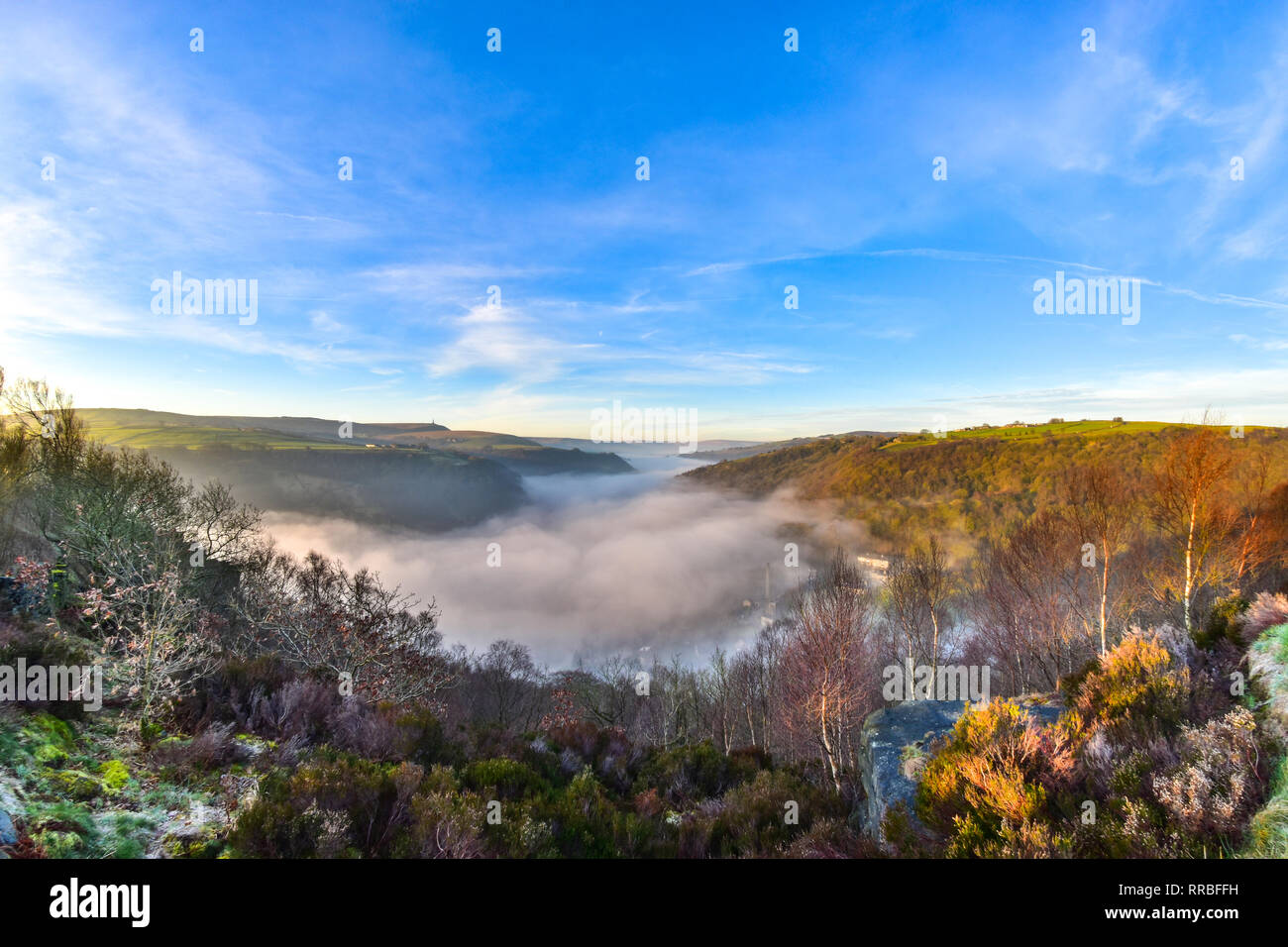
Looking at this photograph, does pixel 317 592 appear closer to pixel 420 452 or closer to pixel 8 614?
pixel 8 614

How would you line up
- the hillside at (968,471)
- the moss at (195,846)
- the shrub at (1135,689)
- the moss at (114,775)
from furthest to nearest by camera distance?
the hillside at (968,471)
the shrub at (1135,689)
the moss at (114,775)
the moss at (195,846)

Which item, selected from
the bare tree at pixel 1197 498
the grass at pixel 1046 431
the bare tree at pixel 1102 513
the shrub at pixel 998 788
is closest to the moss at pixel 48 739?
the shrub at pixel 998 788

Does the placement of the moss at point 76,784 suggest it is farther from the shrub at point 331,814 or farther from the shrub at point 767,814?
the shrub at point 767,814

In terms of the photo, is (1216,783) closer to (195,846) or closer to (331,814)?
(331,814)

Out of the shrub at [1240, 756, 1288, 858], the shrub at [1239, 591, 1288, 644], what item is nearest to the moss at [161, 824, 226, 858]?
the shrub at [1240, 756, 1288, 858]

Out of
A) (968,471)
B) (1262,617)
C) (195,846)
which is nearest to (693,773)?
(195,846)

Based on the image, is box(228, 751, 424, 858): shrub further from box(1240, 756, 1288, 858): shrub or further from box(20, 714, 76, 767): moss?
box(1240, 756, 1288, 858): shrub

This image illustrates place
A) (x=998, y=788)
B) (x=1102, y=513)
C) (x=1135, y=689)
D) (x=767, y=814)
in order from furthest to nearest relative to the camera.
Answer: (x=1102, y=513) < (x=767, y=814) < (x=1135, y=689) < (x=998, y=788)
